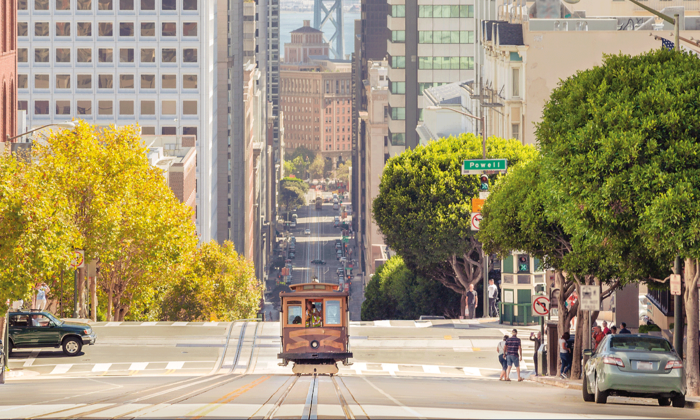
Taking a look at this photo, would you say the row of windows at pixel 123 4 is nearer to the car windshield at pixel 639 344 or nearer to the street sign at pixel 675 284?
the street sign at pixel 675 284

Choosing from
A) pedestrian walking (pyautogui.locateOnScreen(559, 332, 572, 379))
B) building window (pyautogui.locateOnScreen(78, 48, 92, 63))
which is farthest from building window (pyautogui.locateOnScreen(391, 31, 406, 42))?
pedestrian walking (pyautogui.locateOnScreen(559, 332, 572, 379))

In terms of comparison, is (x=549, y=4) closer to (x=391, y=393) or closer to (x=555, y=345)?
(x=555, y=345)

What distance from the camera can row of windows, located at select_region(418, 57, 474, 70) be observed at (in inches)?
5797

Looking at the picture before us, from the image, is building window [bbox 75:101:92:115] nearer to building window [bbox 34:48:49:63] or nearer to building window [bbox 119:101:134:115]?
building window [bbox 119:101:134:115]

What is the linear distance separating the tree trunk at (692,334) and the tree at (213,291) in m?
41.2

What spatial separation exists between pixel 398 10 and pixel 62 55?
51.6 metres

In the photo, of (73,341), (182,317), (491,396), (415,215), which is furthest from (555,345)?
(182,317)

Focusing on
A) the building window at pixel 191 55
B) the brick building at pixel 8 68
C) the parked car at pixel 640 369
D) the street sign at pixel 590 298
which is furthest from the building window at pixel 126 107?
the parked car at pixel 640 369

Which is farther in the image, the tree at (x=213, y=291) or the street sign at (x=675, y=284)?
the tree at (x=213, y=291)

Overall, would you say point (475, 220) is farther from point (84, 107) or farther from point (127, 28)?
point (84, 107)

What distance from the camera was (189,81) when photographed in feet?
448

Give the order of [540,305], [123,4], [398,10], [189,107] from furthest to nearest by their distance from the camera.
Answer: [398,10], [189,107], [123,4], [540,305]

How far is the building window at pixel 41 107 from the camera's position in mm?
135875

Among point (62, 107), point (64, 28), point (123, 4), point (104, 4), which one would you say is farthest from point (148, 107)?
point (64, 28)
